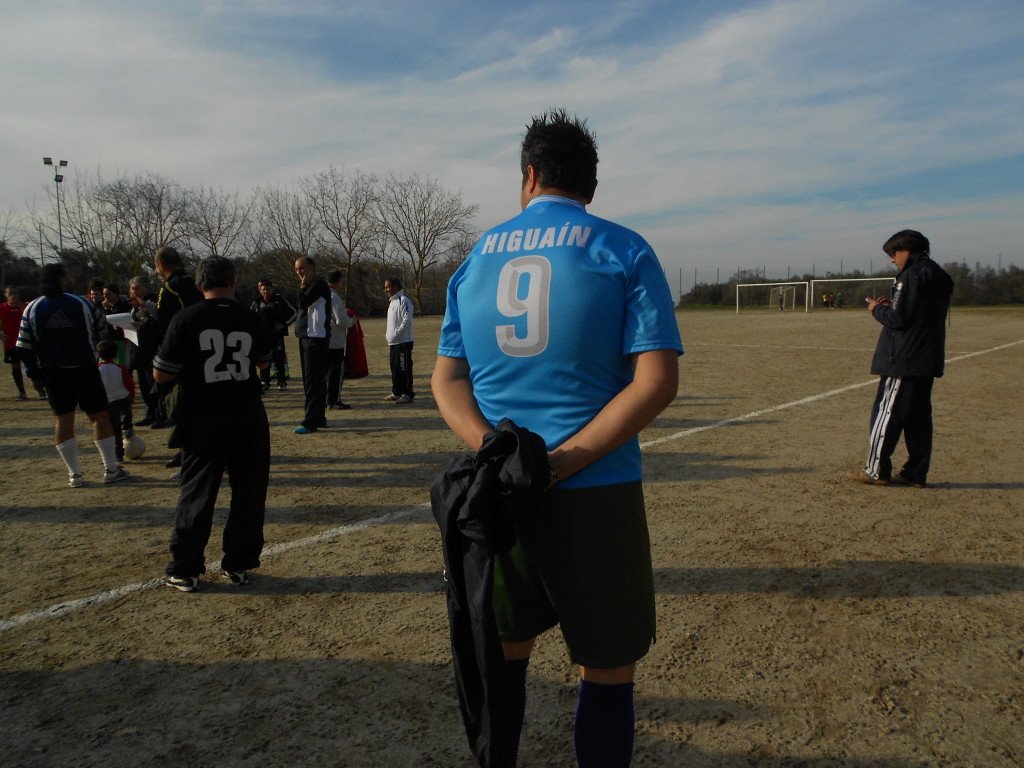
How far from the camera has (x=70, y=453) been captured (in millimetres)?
5844

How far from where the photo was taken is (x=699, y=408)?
9242mm

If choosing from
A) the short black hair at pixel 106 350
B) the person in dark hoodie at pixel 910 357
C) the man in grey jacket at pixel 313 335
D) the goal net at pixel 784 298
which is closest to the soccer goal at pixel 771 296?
the goal net at pixel 784 298

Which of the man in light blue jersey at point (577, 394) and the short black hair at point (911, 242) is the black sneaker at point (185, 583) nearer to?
the man in light blue jersey at point (577, 394)

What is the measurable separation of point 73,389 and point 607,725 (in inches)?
231

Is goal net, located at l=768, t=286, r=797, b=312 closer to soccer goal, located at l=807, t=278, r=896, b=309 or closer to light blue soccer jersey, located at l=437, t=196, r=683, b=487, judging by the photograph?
soccer goal, located at l=807, t=278, r=896, b=309

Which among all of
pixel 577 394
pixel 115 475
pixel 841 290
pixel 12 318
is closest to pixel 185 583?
pixel 115 475

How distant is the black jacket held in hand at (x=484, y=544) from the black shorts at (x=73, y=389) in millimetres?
5430

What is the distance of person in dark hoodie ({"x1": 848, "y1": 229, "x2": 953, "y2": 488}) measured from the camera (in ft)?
17.1

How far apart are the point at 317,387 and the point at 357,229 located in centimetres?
4401

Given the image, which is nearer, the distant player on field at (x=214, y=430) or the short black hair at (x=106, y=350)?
the distant player on field at (x=214, y=430)

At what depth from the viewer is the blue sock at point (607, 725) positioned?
5.74 ft

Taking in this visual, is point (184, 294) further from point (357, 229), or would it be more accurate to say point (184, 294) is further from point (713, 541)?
point (357, 229)

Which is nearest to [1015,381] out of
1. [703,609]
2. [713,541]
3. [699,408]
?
[699,408]


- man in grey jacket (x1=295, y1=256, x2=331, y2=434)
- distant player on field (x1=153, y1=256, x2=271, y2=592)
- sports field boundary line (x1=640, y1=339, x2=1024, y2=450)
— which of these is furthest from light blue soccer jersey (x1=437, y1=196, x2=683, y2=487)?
man in grey jacket (x1=295, y1=256, x2=331, y2=434)
